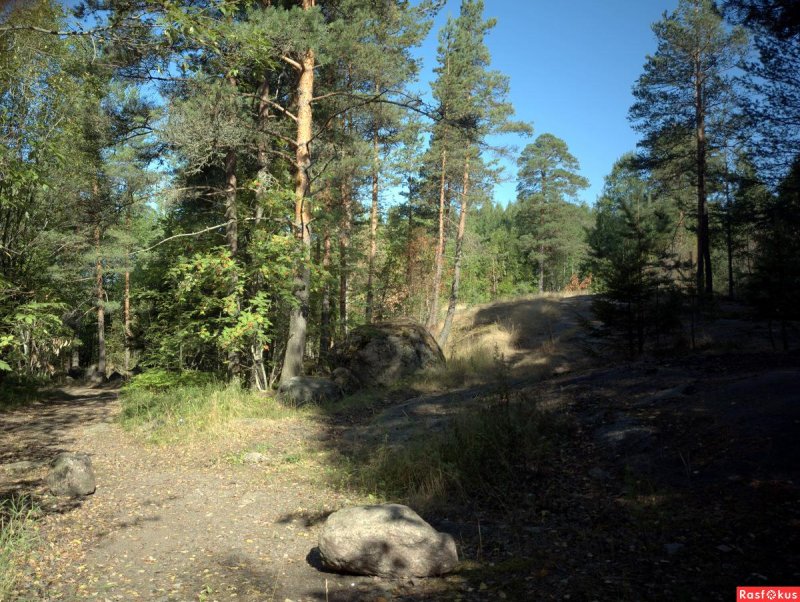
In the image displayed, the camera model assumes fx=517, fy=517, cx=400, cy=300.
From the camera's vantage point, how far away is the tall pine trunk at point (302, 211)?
11469 millimetres

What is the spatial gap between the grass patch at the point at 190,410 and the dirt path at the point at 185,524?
18.6 inches

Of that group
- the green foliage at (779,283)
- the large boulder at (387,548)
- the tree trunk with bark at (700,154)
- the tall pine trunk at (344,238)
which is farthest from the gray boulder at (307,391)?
the tree trunk with bark at (700,154)

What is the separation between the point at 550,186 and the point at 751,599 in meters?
39.7

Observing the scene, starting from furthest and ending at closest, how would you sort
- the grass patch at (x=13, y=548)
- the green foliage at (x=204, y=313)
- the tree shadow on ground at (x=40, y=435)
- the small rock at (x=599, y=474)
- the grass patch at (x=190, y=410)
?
the green foliage at (x=204, y=313) → the grass patch at (x=190, y=410) → the tree shadow on ground at (x=40, y=435) → the small rock at (x=599, y=474) → the grass patch at (x=13, y=548)

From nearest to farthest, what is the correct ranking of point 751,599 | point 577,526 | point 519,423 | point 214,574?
1. point 751,599
2. point 214,574
3. point 577,526
4. point 519,423

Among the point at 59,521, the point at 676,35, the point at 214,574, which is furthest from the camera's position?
the point at 676,35

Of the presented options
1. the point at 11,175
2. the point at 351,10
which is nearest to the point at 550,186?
the point at 351,10

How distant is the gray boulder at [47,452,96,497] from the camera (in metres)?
5.89

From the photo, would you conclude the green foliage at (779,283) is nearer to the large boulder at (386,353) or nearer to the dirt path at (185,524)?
the large boulder at (386,353)

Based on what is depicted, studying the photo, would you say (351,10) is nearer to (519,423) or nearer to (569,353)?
(519,423)

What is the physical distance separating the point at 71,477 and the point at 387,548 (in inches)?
162

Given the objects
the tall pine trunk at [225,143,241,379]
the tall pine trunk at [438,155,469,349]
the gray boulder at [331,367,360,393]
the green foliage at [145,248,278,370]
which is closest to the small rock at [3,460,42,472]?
the green foliage at [145,248,278,370]

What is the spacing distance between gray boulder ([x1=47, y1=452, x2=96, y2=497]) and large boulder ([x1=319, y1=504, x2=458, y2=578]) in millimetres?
3465

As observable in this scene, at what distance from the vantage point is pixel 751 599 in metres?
3.28
